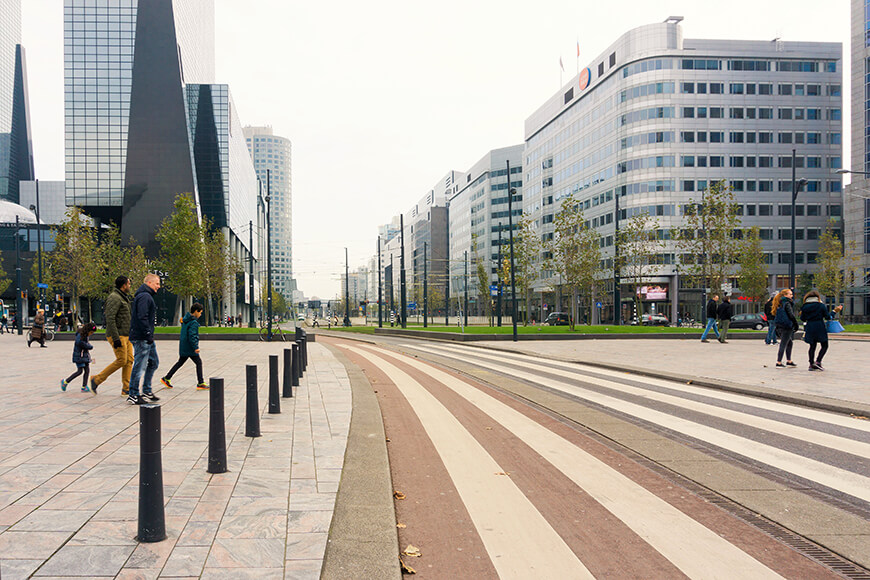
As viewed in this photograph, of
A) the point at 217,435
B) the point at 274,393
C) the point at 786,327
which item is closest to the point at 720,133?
the point at 786,327

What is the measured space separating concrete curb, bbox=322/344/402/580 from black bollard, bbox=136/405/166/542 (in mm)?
1075

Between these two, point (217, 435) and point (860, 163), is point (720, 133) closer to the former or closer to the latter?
point (860, 163)

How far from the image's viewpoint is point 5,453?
5.55 m

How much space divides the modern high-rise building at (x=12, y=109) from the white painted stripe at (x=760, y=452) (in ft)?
544

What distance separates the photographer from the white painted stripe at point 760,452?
4.62m

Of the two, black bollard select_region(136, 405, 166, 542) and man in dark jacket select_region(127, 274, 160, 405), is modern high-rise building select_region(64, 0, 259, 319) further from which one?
black bollard select_region(136, 405, 166, 542)

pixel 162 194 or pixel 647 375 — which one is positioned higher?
pixel 162 194

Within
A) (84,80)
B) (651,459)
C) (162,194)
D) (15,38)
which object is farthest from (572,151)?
(15,38)

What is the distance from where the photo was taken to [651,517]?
3932 mm

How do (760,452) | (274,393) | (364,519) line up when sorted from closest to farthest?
(364,519) → (760,452) → (274,393)

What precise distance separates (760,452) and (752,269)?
53.0 m

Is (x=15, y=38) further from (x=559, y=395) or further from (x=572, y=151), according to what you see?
(x=559, y=395)

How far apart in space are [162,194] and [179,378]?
6159 centimetres

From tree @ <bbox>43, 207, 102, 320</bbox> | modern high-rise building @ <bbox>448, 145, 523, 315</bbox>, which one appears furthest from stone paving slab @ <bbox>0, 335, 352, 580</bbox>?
modern high-rise building @ <bbox>448, 145, 523, 315</bbox>
